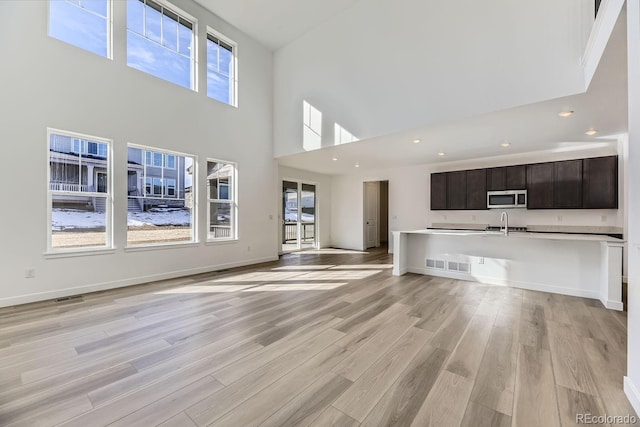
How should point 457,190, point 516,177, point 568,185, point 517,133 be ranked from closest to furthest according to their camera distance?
1. point 517,133
2. point 568,185
3. point 516,177
4. point 457,190

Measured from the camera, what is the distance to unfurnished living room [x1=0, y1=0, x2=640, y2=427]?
1.82 meters

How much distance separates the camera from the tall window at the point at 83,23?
3859 millimetres

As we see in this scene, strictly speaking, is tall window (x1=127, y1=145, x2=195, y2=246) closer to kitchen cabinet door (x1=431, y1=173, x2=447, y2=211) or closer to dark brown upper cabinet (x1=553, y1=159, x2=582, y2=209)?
kitchen cabinet door (x1=431, y1=173, x2=447, y2=211)

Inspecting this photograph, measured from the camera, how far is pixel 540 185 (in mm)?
5578

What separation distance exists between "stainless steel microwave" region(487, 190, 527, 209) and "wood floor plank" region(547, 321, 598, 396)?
356 cm

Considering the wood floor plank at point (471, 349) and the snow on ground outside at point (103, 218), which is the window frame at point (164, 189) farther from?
the wood floor plank at point (471, 349)

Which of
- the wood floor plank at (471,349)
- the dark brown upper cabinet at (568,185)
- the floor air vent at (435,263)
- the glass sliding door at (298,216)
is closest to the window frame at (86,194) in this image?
the glass sliding door at (298,216)

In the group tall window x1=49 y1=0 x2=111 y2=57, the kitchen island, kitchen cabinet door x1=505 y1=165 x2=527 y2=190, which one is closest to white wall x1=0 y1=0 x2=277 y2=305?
tall window x1=49 y1=0 x2=111 y2=57

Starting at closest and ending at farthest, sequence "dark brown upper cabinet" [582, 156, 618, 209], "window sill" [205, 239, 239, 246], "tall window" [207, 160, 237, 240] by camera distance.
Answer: "dark brown upper cabinet" [582, 156, 618, 209], "window sill" [205, 239, 239, 246], "tall window" [207, 160, 237, 240]

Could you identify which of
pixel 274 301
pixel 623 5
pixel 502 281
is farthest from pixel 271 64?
pixel 502 281

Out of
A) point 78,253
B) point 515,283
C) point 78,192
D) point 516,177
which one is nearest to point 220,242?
point 78,253

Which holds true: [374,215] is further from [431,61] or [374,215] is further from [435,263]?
[431,61]

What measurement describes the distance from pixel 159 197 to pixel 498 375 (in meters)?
5.52

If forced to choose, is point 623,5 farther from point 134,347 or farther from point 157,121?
point 157,121
